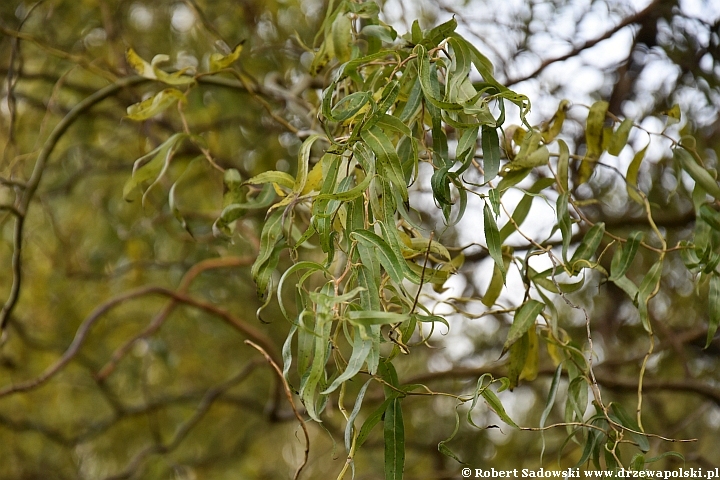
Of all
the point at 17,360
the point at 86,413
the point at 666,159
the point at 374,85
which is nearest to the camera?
the point at 374,85

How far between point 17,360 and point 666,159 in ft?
6.20

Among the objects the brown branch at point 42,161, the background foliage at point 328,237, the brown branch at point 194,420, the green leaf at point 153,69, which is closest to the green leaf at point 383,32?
the background foliage at point 328,237

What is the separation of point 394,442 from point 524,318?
198 millimetres

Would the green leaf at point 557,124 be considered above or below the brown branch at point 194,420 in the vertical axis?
above

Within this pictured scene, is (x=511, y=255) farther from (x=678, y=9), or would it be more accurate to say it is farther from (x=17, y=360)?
(x=17, y=360)

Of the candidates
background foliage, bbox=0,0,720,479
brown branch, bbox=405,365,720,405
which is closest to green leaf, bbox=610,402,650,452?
background foliage, bbox=0,0,720,479

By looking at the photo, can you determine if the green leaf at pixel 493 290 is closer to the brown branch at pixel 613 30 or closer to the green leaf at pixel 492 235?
the green leaf at pixel 492 235

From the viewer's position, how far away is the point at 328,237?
0.56 meters

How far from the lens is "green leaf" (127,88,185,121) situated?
32.3 inches

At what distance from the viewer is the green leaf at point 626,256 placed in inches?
30.2

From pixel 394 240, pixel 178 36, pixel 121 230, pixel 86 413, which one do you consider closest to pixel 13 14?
pixel 178 36

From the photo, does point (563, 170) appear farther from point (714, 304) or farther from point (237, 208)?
point (237, 208)

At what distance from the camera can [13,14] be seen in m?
1.80

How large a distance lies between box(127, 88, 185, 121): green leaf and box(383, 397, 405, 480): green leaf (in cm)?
43
